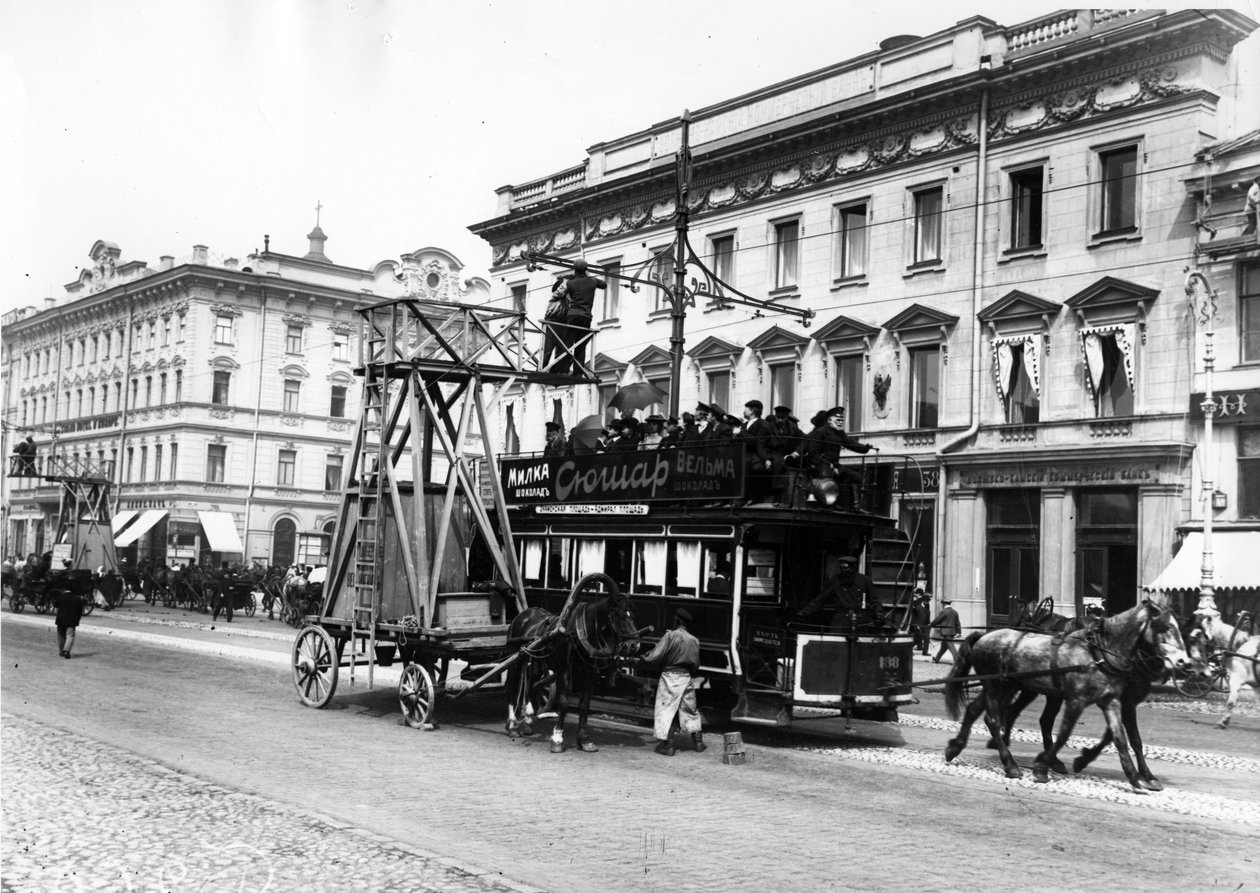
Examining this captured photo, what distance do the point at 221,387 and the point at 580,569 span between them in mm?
44931

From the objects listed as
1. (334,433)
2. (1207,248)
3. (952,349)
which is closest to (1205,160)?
(1207,248)

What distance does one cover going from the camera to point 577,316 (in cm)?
1730

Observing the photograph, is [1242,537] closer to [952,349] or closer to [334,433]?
[952,349]

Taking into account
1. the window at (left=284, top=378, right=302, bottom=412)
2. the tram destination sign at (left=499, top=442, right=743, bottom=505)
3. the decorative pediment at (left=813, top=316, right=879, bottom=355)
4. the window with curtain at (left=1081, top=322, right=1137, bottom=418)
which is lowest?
the tram destination sign at (left=499, top=442, right=743, bottom=505)

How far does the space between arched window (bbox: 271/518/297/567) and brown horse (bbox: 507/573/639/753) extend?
46.7 meters

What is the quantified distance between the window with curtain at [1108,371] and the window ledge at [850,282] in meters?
6.36

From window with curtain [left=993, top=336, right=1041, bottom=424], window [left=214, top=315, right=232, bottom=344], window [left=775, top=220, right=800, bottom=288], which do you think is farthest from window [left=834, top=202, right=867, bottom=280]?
window [left=214, top=315, right=232, bottom=344]

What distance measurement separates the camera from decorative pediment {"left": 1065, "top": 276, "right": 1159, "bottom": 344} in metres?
26.1

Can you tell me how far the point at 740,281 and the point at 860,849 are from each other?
2724cm

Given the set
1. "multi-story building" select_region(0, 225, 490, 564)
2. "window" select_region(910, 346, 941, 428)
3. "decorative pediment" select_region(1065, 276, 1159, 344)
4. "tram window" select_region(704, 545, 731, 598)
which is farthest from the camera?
"multi-story building" select_region(0, 225, 490, 564)

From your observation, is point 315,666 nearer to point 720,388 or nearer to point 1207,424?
point 1207,424

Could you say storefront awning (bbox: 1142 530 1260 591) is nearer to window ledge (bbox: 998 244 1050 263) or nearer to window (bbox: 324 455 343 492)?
window ledge (bbox: 998 244 1050 263)

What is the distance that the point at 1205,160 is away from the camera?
25312mm

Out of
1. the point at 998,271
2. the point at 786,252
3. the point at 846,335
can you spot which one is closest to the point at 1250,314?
the point at 998,271
